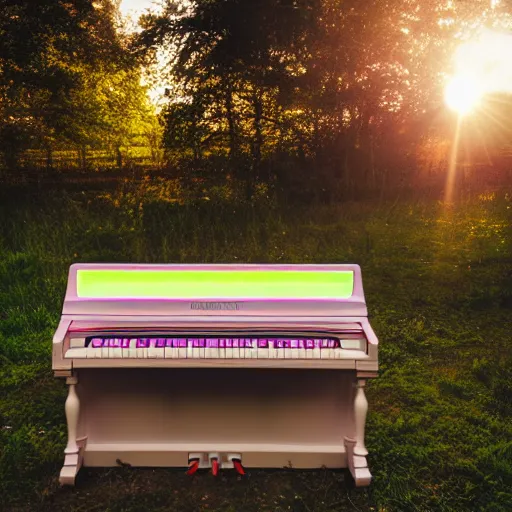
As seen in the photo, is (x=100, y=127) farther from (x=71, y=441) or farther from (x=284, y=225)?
(x=71, y=441)

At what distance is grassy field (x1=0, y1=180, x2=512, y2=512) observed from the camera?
172 inches

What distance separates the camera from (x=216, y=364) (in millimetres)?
3934

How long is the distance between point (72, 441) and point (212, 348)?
1183 mm

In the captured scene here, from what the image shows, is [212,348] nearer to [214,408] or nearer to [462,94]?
[214,408]

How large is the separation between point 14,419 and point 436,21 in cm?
1761

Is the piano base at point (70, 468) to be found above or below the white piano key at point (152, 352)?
below

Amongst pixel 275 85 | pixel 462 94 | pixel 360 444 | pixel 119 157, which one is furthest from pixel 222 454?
pixel 119 157

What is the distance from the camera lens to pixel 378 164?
1905 centimetres

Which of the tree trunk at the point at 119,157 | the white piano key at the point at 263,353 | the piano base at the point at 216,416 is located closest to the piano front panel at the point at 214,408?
the piano base at the point at 216,416

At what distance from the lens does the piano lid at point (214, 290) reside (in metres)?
4.15

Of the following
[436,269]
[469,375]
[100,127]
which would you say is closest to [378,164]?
[436,269]

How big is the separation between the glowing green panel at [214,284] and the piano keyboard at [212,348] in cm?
38

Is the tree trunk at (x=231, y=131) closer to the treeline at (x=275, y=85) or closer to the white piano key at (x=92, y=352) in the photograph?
the treeline at (x=275, y=85)

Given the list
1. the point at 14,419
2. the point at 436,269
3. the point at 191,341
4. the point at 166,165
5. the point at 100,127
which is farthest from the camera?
the point at 100,127
